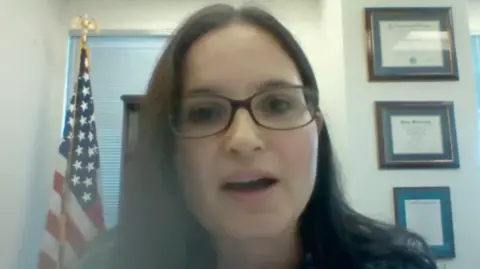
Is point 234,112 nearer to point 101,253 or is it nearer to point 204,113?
point 204,113

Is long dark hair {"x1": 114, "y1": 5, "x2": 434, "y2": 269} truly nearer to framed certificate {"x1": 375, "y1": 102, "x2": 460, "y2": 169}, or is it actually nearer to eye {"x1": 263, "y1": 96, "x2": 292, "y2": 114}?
eye {"x1": 263, "y1": 96, "x2": 292, "y2": 114}

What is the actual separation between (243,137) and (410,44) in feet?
5.82

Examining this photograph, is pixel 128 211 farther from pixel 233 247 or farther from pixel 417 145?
pixel 417 145

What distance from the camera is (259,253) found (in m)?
0.65

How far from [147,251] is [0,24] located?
1693mm

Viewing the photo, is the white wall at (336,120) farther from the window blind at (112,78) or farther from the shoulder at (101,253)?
the shoulder at (101,253)

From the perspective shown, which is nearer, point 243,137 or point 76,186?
point 243,137

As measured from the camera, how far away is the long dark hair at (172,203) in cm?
69

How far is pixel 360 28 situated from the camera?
2182 millimetres

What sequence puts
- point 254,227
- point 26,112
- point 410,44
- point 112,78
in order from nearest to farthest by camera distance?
1. point 254,227
2. point 410,44
3. point 26,112
4. point 112,78

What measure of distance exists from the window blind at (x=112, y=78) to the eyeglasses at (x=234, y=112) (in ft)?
6.39

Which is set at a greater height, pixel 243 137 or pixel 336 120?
pixel 336 120

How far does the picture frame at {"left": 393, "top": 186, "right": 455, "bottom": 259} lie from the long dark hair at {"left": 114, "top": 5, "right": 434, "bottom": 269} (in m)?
1.31

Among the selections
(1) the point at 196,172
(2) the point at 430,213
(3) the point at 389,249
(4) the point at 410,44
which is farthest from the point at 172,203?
(4) the point at 410,44
